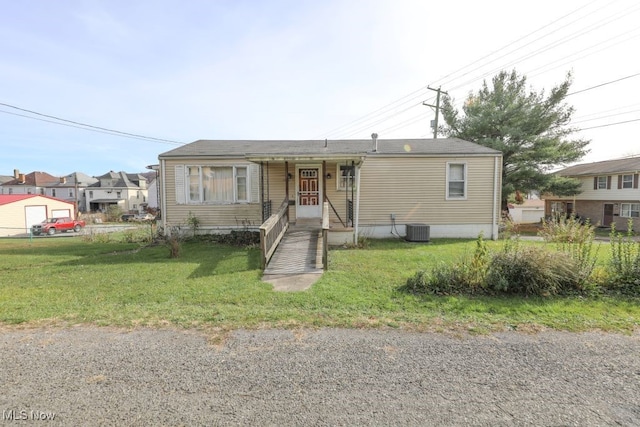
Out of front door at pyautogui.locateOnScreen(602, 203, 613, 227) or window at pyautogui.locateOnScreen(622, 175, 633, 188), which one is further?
front door at pyautogui.locateOnScreen(602, 203, 613, 227)

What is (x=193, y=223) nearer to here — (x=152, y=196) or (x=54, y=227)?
(x=54, y=227)

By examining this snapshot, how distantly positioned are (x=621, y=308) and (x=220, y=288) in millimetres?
6677

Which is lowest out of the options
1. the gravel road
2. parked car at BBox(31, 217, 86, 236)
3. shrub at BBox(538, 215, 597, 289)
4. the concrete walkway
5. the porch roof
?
parked car at BBox(31, 217, 86, 236)

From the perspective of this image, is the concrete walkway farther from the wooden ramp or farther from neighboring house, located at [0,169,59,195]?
neighboring house, located at [0,169,59,195]

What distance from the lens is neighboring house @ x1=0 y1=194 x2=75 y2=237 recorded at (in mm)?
26659

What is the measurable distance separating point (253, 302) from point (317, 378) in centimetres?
225

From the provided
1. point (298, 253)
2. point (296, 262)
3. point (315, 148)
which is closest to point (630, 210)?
point (315, 148)

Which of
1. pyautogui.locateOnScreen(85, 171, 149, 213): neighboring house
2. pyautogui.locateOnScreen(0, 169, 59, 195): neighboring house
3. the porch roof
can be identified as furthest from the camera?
pyautogui.locateOnScreen(0, 169, 59, 195): neighboring house

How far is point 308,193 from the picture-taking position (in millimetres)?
11094

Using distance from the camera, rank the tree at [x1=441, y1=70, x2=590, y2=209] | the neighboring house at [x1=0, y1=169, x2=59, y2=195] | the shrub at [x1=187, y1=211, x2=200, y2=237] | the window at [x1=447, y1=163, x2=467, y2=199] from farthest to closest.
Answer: the neighboring house at [x1=0, y1=169, x2=59, y2=195] → the tree at [x1=441, y1=70, x2=590, y2=209] → the window at [x1=447, y1=163, x2=467, y2=199] → the shrub at [x1=187, y1=211, x2=200, y2=237]

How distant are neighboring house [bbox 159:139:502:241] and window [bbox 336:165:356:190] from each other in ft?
0.13

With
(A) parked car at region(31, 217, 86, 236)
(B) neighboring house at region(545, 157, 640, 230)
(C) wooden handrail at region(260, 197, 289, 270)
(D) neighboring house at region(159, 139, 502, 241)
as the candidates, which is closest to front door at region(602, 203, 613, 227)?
(B) neighboring house at region(545, 157, 640, 230)

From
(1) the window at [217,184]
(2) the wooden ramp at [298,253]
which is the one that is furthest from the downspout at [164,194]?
(2) the wooden ramp at [298,253]

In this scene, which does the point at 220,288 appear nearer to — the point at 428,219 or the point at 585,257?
the point at 585,257
